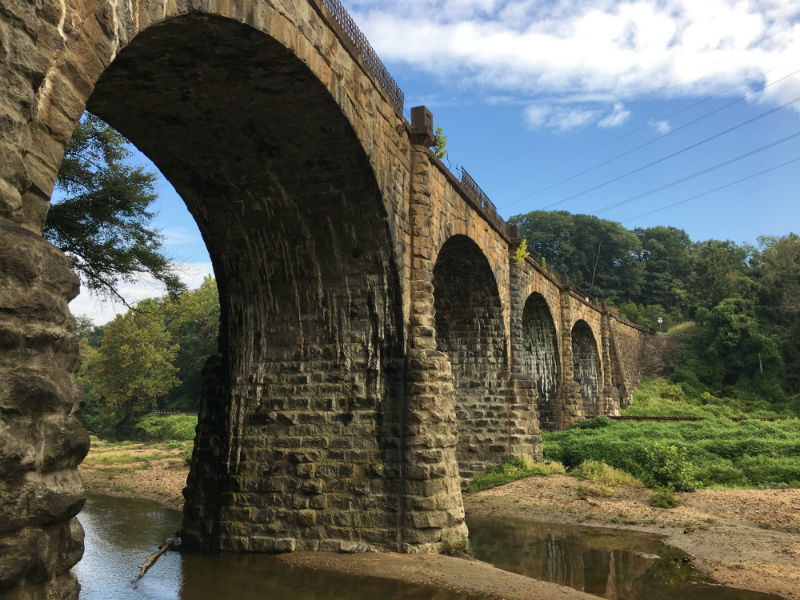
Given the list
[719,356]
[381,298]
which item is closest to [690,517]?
[381,298]

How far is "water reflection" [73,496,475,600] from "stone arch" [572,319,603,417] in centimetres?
2881

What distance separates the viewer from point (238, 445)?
10.2 metres

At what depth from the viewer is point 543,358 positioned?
25.8 metres

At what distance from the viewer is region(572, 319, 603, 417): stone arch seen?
1419 inches

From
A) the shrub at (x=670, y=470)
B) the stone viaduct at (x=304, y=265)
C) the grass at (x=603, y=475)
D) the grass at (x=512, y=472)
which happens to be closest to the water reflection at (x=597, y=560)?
the stone viaduct at (x=304, y=265)

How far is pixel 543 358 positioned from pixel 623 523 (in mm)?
13093

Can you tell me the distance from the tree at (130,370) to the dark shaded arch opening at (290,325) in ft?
115

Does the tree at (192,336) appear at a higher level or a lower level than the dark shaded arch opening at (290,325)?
higher

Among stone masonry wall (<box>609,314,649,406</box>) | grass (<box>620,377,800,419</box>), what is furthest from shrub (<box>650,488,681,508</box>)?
stone masonry wall (<box>609,314,649,406</box>)

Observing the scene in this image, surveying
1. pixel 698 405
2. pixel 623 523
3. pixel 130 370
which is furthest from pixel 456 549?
pixel 130 370

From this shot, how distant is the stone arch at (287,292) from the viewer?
8039 millimetres

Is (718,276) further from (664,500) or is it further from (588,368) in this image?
(664,500)

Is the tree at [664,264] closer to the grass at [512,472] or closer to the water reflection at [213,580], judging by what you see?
the grass at [512,472]

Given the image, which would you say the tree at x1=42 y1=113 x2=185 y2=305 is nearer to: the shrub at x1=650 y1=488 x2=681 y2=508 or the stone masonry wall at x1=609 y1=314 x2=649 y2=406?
the shrub at x1=650 y1=488 x2=681 y2=508
